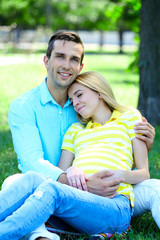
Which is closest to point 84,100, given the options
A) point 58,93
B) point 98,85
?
point 98,85

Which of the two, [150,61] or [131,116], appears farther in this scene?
[150,61]

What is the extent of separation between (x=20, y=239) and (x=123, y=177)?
0.92 metres

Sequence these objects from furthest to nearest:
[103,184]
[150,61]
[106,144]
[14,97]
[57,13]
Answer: [57,13] → [14,97] → [150,61] → [106,144] → [103,184]

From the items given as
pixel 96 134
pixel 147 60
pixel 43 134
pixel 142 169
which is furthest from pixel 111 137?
pixel 147 60

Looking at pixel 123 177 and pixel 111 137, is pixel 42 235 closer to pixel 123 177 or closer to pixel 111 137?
pixel 123 177

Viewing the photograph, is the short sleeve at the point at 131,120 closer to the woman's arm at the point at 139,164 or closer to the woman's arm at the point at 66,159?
the woman's arm at the point at 139,164

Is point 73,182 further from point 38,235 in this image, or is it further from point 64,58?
point 64,58

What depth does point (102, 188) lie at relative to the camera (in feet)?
9.98

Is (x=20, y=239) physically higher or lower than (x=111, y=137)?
lower

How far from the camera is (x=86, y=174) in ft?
10.5

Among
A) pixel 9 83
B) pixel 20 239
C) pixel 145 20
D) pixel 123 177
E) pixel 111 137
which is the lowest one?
pixel 9 83

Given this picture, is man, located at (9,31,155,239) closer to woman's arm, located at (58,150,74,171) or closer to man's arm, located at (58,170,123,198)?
woman's arm, located at (58,150,74,171)

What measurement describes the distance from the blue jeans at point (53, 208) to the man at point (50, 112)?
49 cm

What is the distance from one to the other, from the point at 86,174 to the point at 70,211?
43 centimetres
